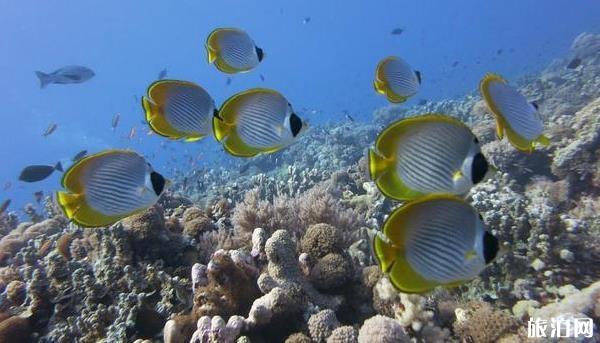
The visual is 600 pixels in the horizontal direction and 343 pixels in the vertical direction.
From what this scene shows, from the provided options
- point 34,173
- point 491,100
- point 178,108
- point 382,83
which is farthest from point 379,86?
point 34,173

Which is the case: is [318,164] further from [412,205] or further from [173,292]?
[412,205]

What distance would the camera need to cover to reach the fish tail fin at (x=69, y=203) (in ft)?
7.66

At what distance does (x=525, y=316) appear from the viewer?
4125 millimetres

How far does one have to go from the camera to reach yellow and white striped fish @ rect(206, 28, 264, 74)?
4441 millimetres

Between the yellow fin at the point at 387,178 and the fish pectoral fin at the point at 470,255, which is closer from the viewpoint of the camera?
the fish pectoral fin at the point at 470,255

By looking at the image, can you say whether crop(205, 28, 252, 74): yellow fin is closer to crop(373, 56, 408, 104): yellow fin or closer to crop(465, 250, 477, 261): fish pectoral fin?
crop(373, 56, 408, 104): yellow fin

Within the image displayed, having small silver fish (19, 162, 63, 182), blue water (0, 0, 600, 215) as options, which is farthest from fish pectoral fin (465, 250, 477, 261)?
blue water (0, 0, 600, 215)

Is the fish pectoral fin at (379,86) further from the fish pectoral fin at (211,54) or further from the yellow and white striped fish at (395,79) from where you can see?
the fish pectoral fin at (211,54)

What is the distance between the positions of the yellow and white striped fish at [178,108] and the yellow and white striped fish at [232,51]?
156 cm

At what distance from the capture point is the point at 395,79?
452 centimetres

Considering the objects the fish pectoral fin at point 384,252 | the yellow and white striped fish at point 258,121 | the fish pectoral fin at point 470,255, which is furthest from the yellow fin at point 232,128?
the fish pectoral fin at point 470,255

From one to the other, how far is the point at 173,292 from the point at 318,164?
480 inches

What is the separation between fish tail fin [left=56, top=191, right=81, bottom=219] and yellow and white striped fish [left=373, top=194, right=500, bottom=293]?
178 cm

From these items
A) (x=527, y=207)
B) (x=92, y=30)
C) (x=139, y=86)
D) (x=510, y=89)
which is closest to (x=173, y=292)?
(x=510, y=89)
